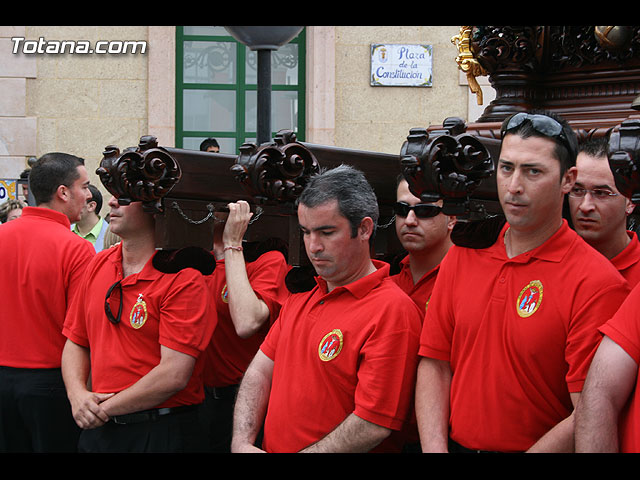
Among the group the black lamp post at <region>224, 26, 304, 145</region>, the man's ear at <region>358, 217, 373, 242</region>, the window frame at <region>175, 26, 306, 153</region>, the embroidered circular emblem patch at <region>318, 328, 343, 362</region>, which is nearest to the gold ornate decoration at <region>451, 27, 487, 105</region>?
the black lamp post at <region>224, 26, 304, 145</region>

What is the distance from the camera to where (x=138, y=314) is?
359cm

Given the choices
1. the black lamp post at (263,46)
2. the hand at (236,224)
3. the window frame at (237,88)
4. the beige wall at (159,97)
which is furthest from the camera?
the window frame at (237,88)

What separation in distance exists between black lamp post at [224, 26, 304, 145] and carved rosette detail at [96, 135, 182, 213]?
0.58 metres

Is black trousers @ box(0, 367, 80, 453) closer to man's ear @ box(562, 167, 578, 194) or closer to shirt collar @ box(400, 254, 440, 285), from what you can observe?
shirt collar @ box(400, 254, 440, 285)

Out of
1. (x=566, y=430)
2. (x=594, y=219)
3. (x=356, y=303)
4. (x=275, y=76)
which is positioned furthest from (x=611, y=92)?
(x=275, y=76)

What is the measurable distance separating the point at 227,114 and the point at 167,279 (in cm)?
593

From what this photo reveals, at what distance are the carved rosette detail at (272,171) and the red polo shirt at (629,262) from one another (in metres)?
1.14

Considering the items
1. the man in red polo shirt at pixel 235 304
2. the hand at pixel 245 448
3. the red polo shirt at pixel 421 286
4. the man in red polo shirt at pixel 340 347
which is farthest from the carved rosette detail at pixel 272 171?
the hand at pixel 245 448

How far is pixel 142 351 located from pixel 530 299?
1.78m

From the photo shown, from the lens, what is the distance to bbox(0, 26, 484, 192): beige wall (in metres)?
8.90

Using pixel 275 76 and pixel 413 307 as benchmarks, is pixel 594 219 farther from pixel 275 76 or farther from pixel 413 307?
pixel 275 76

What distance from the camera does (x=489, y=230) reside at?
8.69 feet

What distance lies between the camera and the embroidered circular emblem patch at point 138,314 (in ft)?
11.7

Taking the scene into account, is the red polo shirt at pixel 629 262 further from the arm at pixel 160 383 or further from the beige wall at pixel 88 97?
the beige wall at pixel 88 97
